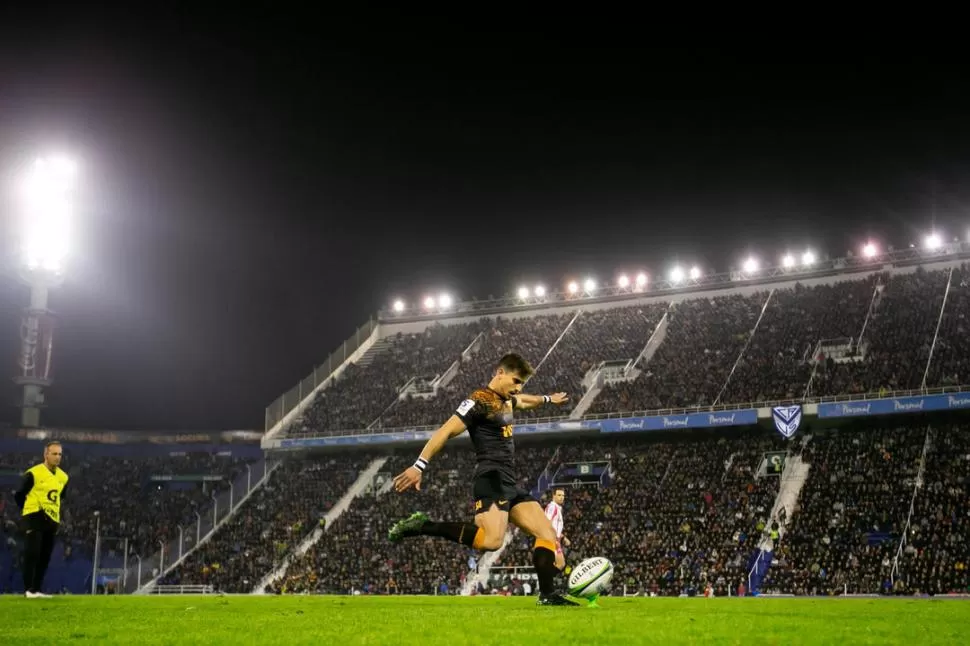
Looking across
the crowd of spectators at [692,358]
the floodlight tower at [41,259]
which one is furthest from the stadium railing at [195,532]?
the crowd of spectators at [692,358]

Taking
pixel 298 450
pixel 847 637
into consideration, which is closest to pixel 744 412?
pixel 298 450

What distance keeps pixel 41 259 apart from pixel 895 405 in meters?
48.7

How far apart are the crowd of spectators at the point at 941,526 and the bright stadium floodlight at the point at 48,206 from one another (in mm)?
48903

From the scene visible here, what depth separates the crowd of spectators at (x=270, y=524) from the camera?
4978 centimetres

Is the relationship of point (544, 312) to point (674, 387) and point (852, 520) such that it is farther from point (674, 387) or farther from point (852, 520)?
point (852, 520)

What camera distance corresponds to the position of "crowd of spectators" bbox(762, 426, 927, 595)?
3497 centimetres

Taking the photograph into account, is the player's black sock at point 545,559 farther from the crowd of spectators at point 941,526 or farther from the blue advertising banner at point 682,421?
the blue advertising banner at point 682,421

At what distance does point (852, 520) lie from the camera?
37656 millimetres

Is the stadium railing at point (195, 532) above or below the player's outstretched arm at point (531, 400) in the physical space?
above

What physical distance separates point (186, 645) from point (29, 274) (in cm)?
5901

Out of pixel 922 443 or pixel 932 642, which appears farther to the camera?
pixel 922 443

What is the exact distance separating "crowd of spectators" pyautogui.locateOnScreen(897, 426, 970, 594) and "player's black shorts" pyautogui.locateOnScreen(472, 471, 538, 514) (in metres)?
27.2

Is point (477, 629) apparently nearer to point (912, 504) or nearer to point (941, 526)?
point (941, 526)

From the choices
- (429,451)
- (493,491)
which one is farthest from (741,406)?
(429,451)
